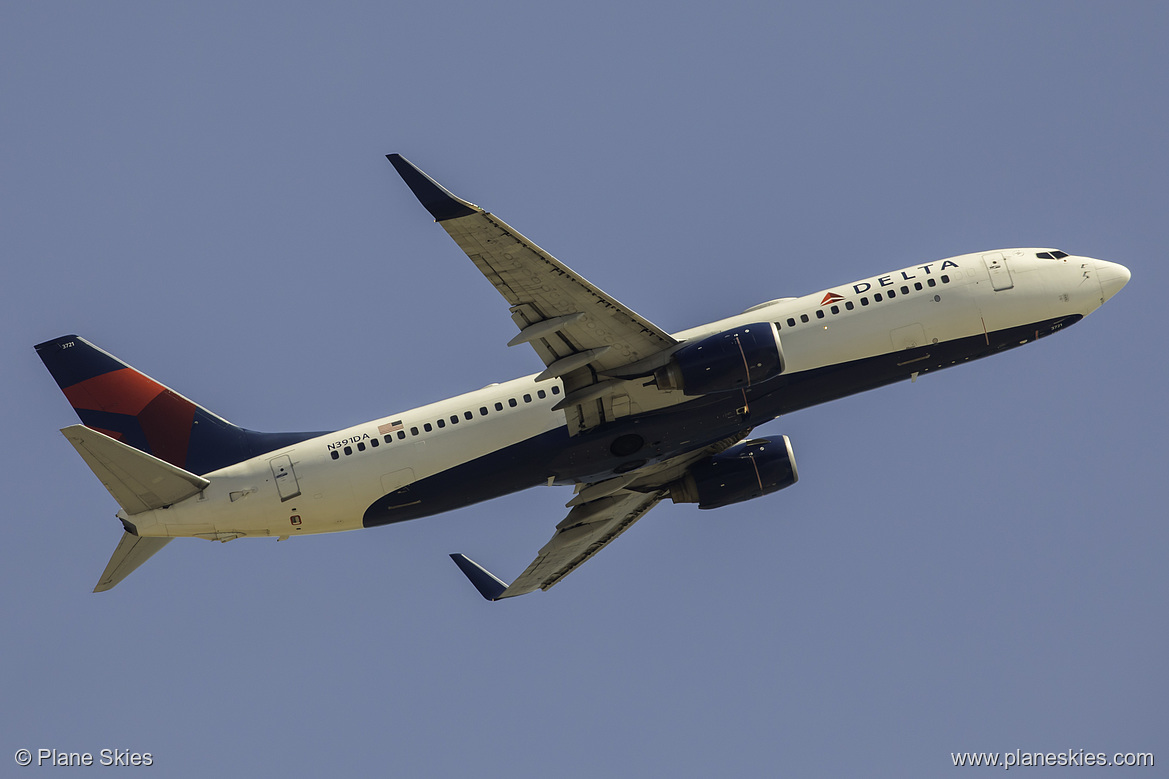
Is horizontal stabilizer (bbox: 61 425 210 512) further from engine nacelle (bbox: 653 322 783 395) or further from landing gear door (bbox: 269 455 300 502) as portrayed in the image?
engine nacelle (bbox: 653 322 783 395)

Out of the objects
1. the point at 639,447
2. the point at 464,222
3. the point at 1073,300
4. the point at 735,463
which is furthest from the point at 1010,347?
the point at 464,222

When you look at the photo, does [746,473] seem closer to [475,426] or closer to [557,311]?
[475,426]

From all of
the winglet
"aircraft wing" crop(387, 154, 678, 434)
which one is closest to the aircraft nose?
"aircraft wing" crop(387, 154, 678, 434)

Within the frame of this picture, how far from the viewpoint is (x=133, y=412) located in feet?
146

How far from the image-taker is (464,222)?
35938mm

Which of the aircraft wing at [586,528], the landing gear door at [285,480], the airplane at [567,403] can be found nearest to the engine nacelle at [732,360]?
the airplane at [567,403]

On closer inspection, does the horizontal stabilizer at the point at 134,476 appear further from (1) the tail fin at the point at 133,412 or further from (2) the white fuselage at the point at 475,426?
(1) the tail fin at the point at 133,412

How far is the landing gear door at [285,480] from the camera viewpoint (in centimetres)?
4241

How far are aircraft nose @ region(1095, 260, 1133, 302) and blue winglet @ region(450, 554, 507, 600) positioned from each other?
25.4 meters

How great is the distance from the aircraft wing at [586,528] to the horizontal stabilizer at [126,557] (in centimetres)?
1321

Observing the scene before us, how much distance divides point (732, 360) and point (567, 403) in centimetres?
572

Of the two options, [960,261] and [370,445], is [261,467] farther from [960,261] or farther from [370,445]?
[960,261]

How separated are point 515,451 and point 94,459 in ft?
43.8

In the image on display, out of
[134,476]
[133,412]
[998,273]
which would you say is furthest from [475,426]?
[998,273]
